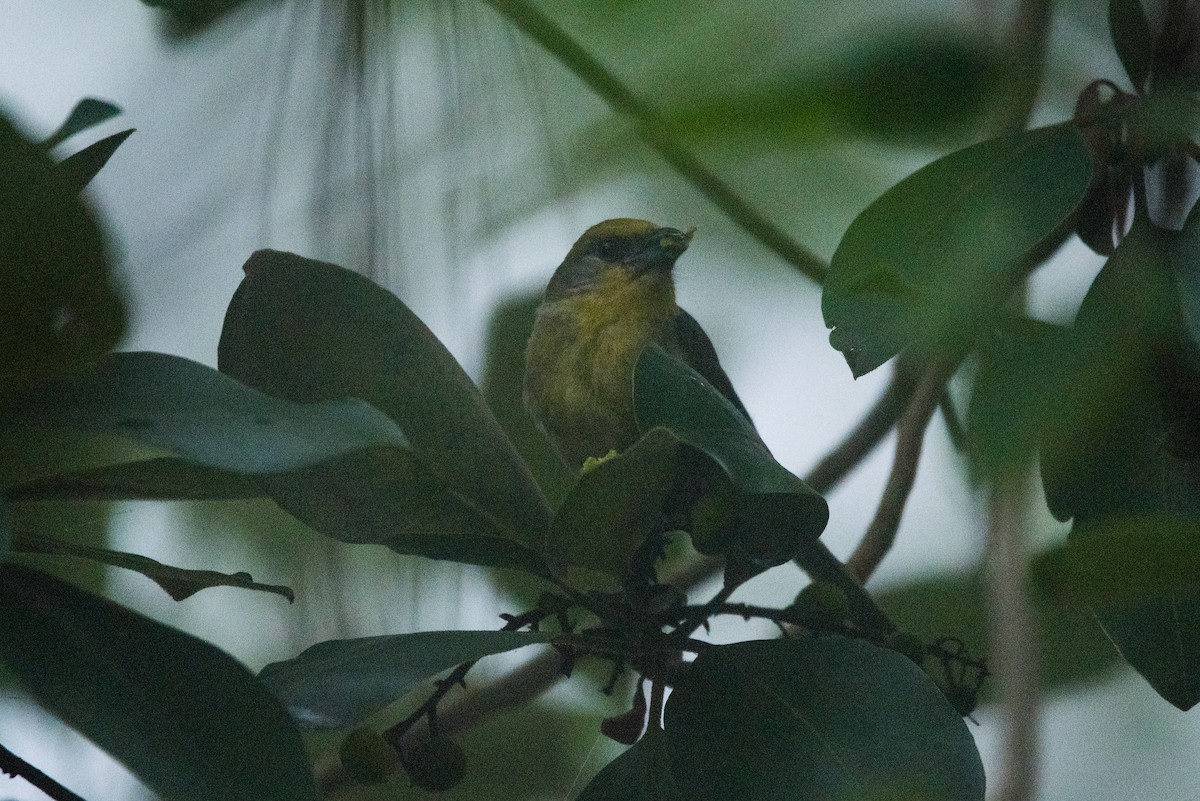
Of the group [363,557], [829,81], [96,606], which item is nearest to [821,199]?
[829,81]

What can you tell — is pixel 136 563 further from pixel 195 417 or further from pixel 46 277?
pixel 46 277

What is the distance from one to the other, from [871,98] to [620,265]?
246 centimetres

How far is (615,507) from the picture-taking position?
1.35m

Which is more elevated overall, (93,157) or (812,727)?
(93,157)

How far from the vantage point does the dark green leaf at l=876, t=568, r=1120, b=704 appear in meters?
2.01

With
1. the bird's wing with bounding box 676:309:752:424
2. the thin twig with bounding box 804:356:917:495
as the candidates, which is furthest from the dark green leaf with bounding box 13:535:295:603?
the bird's wing with bounding box 676:309:752:424

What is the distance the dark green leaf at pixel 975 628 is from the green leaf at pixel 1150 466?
1.26ft

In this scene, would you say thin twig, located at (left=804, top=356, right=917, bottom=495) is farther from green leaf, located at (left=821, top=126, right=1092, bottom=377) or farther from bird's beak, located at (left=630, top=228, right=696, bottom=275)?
green leaf, located at (left=821, top=126, right=1092, bottom=377)

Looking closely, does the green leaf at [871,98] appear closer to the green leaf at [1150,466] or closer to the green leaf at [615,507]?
the green leaf at [1150,466]

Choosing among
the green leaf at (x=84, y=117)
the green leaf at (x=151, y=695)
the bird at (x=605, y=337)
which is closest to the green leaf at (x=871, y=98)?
the green leaf at (x=84, y=117)

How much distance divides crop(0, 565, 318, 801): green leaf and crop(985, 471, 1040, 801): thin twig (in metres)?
0.75

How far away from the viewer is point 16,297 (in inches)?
38.5

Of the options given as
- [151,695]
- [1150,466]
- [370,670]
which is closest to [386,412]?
[370,670]

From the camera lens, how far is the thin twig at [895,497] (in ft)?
7.29
